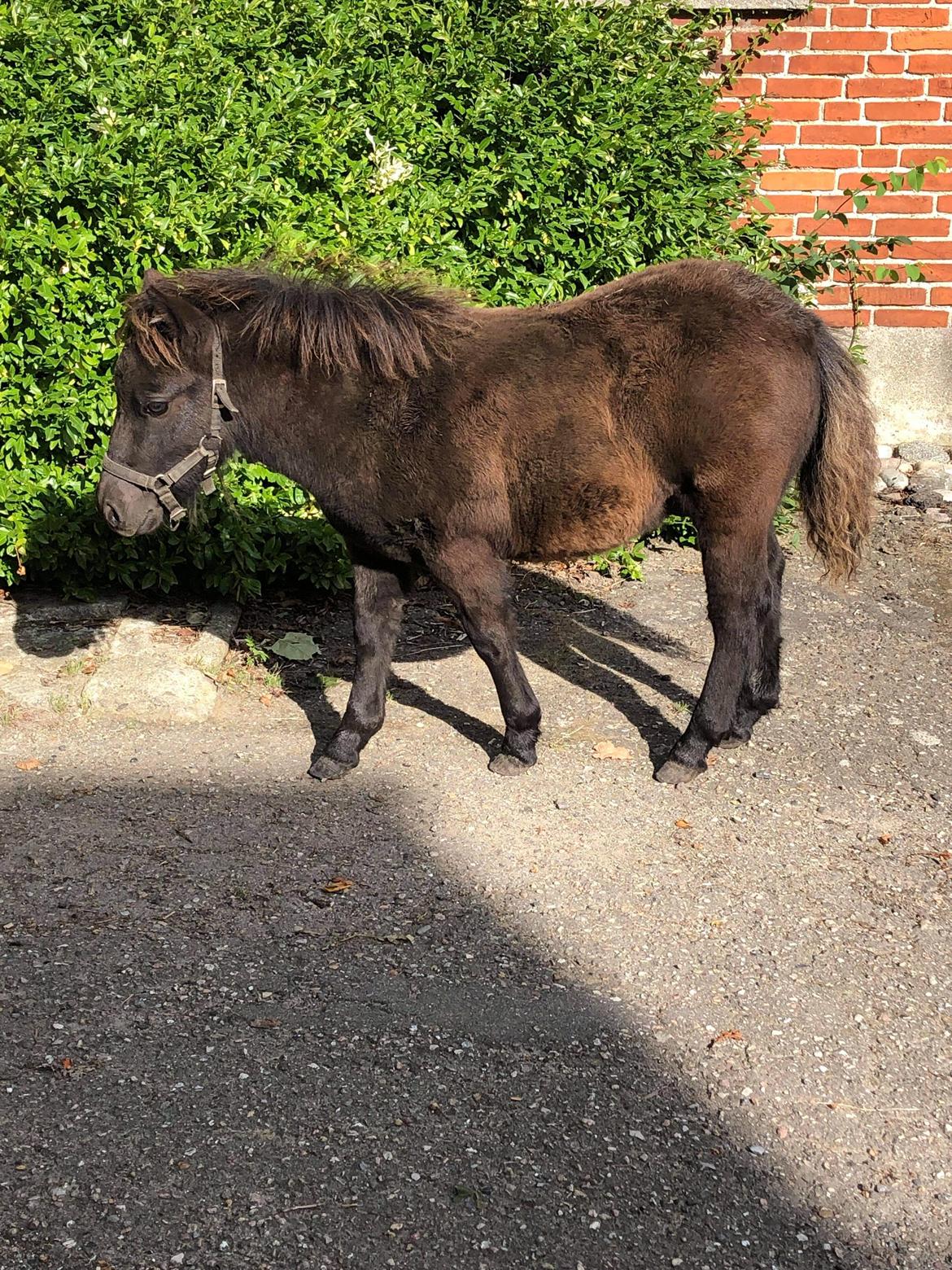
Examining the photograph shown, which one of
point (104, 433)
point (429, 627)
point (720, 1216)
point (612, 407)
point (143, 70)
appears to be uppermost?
point (143, 70)

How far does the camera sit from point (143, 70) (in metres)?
5.79

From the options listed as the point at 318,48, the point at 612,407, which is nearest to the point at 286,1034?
the point at 612,407

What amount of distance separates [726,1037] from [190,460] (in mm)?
2604

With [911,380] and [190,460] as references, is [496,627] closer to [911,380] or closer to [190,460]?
Answer: [190,460]

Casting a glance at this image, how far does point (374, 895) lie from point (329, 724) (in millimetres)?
1322

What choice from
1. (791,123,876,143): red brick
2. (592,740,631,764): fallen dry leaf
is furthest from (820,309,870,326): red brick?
(592,740,631,764): fallen dry leaf

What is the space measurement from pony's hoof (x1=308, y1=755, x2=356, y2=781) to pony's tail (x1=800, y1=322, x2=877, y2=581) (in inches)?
79.0

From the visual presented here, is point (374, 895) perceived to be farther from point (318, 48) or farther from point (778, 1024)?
point (318, 48)

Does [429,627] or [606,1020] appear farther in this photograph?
[429,627]

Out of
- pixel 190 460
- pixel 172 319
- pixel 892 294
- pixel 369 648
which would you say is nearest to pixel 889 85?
pixel 892 294

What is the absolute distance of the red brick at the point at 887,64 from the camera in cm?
738

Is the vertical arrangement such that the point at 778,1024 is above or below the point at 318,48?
below

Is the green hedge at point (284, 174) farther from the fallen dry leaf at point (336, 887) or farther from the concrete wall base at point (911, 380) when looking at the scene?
the fallen dry leaf at point (336, 887)


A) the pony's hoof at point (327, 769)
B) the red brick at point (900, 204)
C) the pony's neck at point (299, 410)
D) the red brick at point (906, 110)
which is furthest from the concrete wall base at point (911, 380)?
the pony's hoof at point (327, 769)
